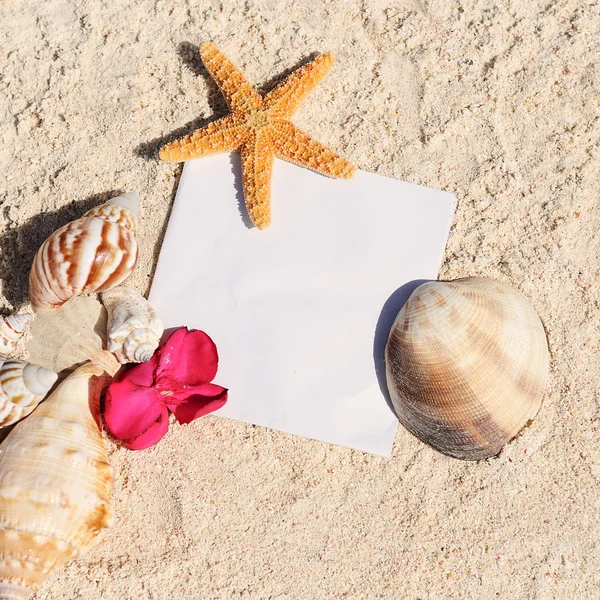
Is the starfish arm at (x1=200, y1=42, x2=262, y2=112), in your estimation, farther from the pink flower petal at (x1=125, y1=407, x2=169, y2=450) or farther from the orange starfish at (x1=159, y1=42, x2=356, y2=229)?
the pink flower petal at (x1=125, y1=407, x2=169, y2=450)

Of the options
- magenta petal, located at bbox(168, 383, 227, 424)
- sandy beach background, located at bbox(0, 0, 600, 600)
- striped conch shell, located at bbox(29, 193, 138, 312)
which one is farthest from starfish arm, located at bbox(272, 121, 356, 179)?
magenta petal, located at bbox(168, 383, 227, 424)

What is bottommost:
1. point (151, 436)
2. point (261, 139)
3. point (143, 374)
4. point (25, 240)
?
point (151, 436)

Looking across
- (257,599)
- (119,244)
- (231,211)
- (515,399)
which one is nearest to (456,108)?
(231,211)

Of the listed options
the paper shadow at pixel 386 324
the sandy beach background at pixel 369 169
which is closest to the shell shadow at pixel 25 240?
the sandy beach background at pixel 369 169

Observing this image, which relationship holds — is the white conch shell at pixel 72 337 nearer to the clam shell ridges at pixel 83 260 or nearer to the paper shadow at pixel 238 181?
the clam shell ridges at pixel 83 260

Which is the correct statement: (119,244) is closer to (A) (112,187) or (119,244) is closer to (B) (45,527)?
(A) (112,187)

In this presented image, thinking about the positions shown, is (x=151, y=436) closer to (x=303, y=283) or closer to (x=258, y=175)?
(x=303, y=283)

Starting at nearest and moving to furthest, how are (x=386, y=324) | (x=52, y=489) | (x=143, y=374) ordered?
(x=52, y=489)
(x=143, y=374)
(x=386, y=324)

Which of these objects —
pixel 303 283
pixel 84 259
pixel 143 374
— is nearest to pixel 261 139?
pixel 303 283
